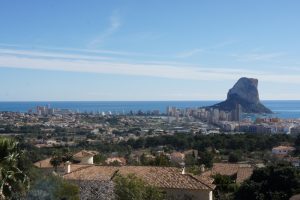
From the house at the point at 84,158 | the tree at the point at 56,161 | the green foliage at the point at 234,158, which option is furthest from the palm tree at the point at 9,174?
the green foliage at the point at 234,158

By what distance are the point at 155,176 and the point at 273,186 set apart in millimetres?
6353

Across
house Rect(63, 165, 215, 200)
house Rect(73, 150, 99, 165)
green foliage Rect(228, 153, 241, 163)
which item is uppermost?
house Rect(63, 165, 215, 200)

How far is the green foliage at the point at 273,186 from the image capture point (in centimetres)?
2586

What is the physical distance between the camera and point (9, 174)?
14555 mm

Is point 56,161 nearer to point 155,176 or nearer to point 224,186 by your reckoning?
point 224,186

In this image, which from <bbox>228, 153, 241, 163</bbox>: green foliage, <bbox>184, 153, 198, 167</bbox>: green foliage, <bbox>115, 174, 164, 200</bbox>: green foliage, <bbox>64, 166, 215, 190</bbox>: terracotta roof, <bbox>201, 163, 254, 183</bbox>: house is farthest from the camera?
Answer: <bbox>228, 153, 241, 163</bbox>: green foliage

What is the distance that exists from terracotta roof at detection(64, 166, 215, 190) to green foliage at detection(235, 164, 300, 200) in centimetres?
248

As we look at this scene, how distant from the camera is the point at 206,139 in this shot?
7262 cm

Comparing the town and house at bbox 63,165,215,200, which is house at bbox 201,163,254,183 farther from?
house at bbox 63,165,215,200

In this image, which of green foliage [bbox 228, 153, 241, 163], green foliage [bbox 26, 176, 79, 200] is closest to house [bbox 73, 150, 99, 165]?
green foliage [bbox 228, 153, 241, 163]

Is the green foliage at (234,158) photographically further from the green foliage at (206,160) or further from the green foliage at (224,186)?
the green foliage at (224,186)

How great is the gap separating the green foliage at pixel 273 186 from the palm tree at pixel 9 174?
14.0 metres

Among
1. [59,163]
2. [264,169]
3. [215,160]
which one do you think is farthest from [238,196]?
[215,160]

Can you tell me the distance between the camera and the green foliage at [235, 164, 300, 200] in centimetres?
2586
